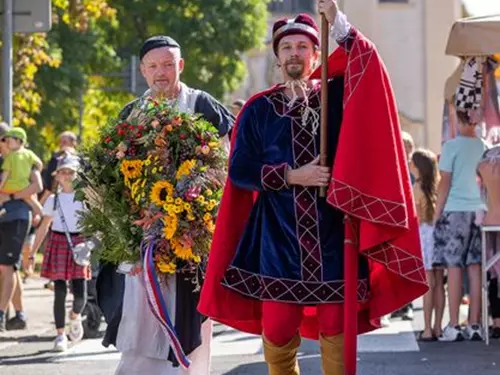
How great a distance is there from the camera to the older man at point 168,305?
8.41 meters

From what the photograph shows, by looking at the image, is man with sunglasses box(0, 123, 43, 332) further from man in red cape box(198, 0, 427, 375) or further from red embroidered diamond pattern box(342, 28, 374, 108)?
red embroidered diamond pattern box(342, 28, 374, 108)

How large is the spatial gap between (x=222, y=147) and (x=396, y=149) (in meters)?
1.49

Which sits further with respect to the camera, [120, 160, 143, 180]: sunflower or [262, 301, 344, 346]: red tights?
[120, 160, 143, 180]: sunflower

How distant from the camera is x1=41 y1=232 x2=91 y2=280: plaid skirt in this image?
12656mm

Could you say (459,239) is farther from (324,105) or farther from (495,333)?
(324,105)

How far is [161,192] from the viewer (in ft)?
27.1

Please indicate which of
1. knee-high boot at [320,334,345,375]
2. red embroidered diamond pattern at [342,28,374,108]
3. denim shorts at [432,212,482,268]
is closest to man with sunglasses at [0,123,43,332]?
denim shorts at [432,212,482,268]

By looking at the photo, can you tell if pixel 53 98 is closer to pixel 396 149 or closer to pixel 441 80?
pixel 396 149

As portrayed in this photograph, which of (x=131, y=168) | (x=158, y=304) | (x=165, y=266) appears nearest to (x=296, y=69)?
(x=131, y=168)

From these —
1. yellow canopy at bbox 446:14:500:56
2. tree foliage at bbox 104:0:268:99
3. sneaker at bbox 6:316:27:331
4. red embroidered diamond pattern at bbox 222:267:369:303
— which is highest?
tree foliage at bbox 104:0:268:99

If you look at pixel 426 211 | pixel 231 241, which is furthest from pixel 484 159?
pixel 231 241

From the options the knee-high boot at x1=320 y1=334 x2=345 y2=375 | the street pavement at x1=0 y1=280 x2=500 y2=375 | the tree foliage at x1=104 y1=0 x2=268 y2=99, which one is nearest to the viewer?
the knee-high boot at x1=320 y1=334 x2=345 y2=375

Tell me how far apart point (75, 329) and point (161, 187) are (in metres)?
4.79

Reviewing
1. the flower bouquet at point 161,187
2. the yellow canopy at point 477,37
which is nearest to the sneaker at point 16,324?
the yellow canopy at point 477,37
